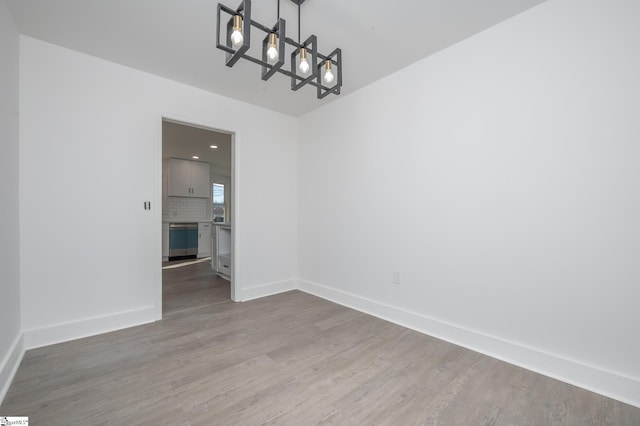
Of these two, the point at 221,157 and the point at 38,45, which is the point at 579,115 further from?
the point at 221,157

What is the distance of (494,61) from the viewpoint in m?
2.21

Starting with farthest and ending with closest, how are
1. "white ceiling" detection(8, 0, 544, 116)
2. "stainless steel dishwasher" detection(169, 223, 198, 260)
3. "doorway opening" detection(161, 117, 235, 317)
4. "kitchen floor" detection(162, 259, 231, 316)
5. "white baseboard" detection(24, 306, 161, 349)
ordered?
"stainless steel dishwasher" detection(169, 223, 198, 260)
"doorway opening" detection(161, 117, 235, 317)
"kitchen floor" detection(162, 259, 231, 316)
"white baseboard" detection(24, 306, 161, 349)
"white ceiling" detection(8, 0, 544, 116)

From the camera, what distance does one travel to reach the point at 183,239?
7.02 metres

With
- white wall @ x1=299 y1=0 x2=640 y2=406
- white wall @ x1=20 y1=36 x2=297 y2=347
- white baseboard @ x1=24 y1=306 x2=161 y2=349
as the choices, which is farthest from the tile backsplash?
white wall @ x1=299 y1=0 x2=640 y2=406

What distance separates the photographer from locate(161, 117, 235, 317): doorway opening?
413cm

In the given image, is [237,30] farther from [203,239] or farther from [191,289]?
[203,239]

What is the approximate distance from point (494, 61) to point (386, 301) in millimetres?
2425

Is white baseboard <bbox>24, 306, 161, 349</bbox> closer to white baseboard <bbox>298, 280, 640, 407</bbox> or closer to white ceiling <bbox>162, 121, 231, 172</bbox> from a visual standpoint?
white baseboard <bbox>298, 280, 640, 407</bbox>

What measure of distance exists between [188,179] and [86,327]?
5.34 m

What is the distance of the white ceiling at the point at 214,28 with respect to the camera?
1.99 m

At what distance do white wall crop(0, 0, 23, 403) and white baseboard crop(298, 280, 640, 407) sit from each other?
9.78 feet

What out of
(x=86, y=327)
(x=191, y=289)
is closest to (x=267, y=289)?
(x=191, y=289)

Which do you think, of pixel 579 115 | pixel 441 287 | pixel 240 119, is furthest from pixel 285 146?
pixel 579 115

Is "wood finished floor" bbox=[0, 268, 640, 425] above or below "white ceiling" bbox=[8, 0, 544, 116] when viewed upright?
below
